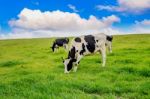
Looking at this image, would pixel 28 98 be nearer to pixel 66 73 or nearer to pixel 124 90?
pixel 124 90

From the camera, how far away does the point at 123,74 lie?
1598 cm

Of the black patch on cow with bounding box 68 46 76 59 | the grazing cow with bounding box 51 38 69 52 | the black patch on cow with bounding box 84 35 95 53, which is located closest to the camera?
the black patch on cow with bounding box 68 46 76 59

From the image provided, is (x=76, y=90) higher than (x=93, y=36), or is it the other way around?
(x=93, y=36)

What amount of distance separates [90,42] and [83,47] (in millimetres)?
561

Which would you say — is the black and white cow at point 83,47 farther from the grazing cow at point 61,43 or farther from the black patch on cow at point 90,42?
the grazing cow at point 61,43

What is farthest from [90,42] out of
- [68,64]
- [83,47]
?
[68,64]

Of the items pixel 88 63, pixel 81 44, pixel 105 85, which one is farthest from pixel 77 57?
pixel 105 85

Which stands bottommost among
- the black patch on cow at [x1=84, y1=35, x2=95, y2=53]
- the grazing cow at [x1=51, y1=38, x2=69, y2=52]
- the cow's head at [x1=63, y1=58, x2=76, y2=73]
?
the cow's head at [x1=63, y1=58, x2=76, y2=73]

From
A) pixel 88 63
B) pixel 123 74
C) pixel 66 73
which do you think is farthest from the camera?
pixel 88 63

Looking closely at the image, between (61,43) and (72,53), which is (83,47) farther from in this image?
(61,43)

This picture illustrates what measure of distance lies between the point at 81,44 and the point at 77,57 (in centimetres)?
80

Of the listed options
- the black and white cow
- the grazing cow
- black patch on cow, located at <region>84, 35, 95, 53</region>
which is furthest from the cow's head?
the grazing cow

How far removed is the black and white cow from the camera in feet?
61.3

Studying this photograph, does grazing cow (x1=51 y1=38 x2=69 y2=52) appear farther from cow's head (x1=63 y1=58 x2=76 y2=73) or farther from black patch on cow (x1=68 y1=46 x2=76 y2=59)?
cow's head (x1=63 y1=58 x2=76 y2=73)
